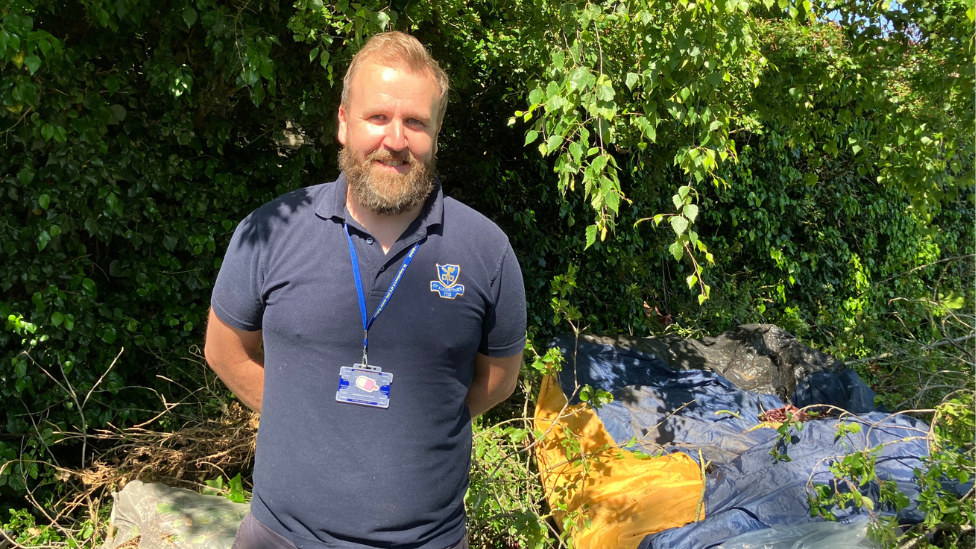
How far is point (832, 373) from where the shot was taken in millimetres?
4973

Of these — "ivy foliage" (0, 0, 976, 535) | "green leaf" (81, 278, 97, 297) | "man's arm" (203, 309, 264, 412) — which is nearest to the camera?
"man's arm" (203, 309, 264, 412)

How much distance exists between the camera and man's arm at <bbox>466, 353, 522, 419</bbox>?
1.93 meters

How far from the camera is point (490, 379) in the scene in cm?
197

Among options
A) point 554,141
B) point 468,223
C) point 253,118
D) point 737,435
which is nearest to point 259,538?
point 468,223

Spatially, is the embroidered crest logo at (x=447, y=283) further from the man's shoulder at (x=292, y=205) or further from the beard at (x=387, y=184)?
the man's shoulder at (x=292, y=205)

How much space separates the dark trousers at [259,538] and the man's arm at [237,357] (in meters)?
0.35

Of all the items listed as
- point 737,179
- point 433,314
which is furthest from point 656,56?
point 737,179

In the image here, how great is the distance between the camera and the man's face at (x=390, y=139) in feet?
5.79

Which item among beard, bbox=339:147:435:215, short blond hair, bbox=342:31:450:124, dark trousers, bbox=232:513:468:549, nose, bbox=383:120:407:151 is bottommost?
dark trousers, bbox=232:513:468:549

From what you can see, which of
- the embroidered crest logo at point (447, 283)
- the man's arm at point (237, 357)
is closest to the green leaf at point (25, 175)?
the man's arm at point (237, 357)

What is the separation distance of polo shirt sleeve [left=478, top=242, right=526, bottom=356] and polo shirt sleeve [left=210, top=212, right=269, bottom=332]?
57 cm

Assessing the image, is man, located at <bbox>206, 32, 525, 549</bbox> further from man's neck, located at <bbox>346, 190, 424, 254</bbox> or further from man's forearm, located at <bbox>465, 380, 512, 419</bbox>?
man's forearm, located at <bbox>465, 380, 512, 419</bbox>

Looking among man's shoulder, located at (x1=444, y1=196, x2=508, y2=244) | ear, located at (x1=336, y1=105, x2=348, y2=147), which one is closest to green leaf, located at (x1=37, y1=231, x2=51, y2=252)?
ear, located at (x1=336, y1=105, x2=348, y2=147)

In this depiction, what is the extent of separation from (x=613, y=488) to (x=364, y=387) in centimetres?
212
